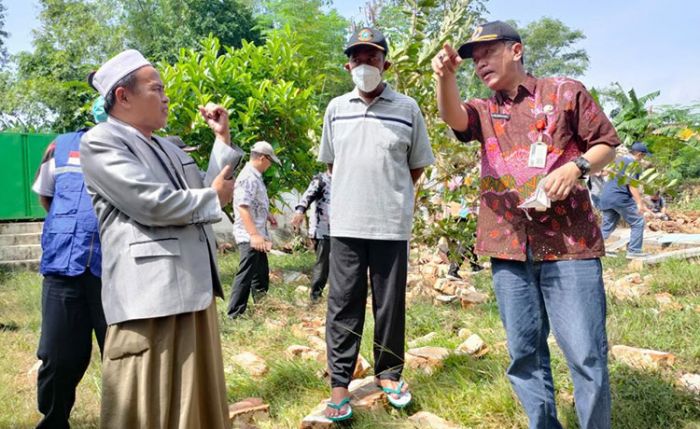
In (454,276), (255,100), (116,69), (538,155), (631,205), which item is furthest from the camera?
(631,205)

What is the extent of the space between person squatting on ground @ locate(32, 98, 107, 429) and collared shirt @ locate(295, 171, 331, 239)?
133 inches

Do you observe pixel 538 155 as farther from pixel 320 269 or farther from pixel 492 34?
pixel 320 269

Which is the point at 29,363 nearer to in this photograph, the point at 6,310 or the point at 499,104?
the point at 6,310

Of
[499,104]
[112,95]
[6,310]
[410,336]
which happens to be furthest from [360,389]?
[6,310]

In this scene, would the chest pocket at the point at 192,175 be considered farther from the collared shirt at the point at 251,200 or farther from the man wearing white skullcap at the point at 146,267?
the collared shirt at the point at 251,200

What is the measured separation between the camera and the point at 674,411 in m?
2.76

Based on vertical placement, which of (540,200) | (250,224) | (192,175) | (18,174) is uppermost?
(18,174)

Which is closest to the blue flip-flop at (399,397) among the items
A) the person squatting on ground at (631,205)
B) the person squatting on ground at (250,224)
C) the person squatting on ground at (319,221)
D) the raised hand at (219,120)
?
the raised hand at (219,120)

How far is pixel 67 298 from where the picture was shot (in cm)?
288

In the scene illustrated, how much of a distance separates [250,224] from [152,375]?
133 inches

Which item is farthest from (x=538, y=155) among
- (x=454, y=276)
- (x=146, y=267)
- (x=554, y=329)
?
(x=454, y=276)

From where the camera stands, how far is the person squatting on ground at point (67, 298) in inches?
112

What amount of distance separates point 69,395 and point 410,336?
244 cm

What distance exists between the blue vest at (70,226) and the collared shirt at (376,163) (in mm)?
1249
